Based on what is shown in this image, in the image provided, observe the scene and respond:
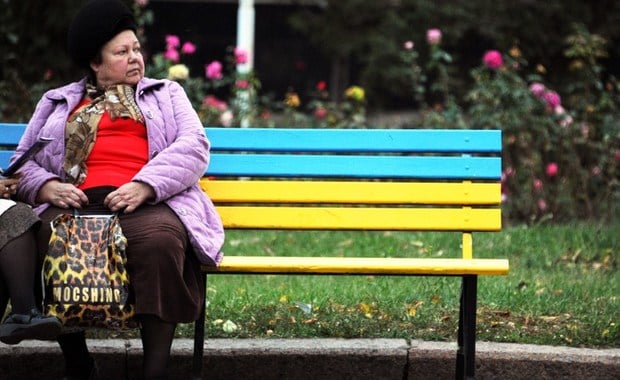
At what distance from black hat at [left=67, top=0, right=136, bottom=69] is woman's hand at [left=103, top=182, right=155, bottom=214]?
1.91ft

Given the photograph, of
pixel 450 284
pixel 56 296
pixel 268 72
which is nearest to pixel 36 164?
pixel 56 296

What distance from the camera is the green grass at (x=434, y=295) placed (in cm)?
474

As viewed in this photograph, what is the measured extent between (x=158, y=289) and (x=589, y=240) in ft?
11.6

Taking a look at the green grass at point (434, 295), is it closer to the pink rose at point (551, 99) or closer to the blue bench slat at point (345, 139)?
the blue bench slat at point (345, 139)

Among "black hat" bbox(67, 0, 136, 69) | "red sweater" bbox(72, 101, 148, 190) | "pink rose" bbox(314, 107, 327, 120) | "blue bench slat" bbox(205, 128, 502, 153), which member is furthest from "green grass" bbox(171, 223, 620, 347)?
"pink rose" bbox(314, 107, 327, 120)

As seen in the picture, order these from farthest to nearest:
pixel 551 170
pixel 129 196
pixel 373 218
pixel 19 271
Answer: pixel 551 170
pixel 373 218
pixel 129 196
pixel 19 271

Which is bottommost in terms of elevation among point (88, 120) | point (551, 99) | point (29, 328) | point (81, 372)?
point (81, 372)

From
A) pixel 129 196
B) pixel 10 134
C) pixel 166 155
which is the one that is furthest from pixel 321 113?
pixel 129 196

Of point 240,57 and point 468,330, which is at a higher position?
point 240,57

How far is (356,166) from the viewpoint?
454 cm

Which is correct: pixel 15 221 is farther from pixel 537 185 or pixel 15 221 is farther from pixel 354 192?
pixel 537 185

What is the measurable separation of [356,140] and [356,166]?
0.10m

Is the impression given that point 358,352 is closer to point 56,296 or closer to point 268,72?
point 56,296

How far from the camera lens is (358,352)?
177 inches
